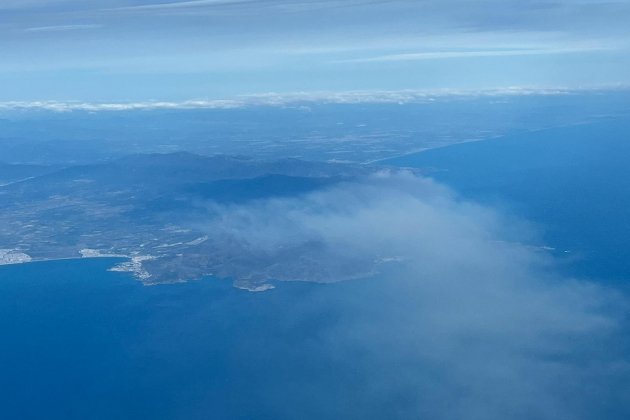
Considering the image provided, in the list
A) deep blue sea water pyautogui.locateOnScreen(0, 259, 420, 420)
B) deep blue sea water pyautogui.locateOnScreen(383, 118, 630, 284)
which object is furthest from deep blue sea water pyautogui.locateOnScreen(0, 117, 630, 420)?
deep blue sea water pyautogui.locateOnScreen(383, 118, 630, 284)

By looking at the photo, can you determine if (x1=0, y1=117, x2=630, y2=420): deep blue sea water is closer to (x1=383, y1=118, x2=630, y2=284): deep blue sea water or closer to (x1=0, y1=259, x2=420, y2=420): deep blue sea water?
(x1=0, y1=259, x2=420, y2=420): deep blue sea water

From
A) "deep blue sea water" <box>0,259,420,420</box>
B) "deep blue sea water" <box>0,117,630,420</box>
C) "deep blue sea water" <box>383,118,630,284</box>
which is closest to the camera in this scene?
"deep blue sea water" <box>0,117,630,420</box>

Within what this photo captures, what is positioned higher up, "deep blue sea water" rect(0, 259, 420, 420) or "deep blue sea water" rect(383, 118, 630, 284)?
"deep blue sea water" rect(383, 118, 630, 284)

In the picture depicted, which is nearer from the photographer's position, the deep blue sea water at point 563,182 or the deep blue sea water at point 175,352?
the deep blue sea water at point 175,352

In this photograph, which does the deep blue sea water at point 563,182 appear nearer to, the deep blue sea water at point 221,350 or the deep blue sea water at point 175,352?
the deep blue sea water at point 221,350

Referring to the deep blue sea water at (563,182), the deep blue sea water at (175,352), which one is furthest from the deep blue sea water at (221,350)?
the deep blue sea water at (563,182)

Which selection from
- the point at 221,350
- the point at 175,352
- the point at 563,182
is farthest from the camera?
the point at 563,182

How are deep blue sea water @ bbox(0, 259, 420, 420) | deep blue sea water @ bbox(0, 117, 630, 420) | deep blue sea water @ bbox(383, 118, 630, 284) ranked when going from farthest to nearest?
deep blue sea water @ bbox(383, 118, 630, 284) < deep blue sea water @ bbox(0, 259, 420, 420) < deep blue sea water @ bbox(0, 117, 630, 420)

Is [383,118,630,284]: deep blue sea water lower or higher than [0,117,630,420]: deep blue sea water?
higher

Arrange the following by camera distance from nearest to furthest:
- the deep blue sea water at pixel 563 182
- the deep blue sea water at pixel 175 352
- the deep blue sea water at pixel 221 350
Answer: the deep blue sea water at pixel 221 350, the deep blue sea water at pixel 175 352, the deep blue sea water at pixel 563 182

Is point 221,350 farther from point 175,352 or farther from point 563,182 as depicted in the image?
point 563,182

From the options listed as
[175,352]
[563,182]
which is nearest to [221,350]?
[175,352]

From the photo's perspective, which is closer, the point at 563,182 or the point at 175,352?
the point at 175,352

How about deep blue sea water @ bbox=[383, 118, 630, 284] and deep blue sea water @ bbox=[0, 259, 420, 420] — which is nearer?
deep blue sea water @ bbox=[0, 259, 420, 420]
